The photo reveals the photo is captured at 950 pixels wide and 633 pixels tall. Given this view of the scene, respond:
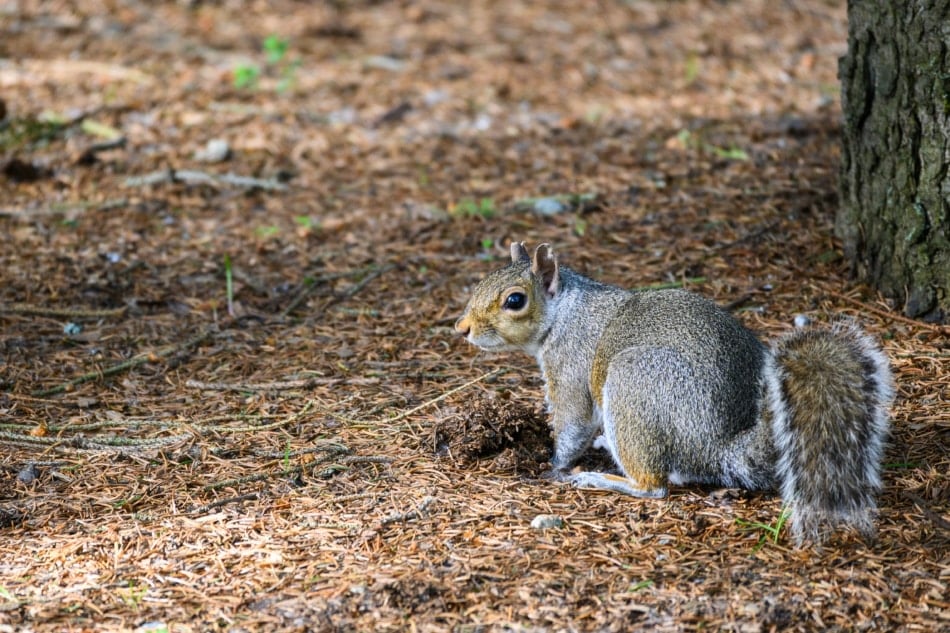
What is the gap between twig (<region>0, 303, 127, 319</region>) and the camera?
190 inches

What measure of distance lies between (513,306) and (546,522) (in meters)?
0.86

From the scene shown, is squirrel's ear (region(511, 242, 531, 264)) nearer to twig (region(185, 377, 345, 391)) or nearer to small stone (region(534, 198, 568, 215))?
twig (region(185, 377, 345, 391))

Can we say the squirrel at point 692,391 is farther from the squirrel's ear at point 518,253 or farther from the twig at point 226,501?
the twig at point 226,501

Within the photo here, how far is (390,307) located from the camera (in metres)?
4.91

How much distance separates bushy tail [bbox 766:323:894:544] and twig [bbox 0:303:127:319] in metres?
3.12

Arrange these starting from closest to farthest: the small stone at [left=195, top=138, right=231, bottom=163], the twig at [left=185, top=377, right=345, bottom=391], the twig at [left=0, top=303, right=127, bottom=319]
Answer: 1. the twig at [left=185, top=377, right=345, bottom=391]
2. the twig at [left=0, top=303, right=127, bottom=319]
3. the small stone at [left=195, top=138, right=231, bottom=163]

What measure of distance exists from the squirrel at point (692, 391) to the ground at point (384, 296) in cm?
13

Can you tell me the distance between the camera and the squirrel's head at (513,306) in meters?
3.69

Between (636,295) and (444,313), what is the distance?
133 centimetres

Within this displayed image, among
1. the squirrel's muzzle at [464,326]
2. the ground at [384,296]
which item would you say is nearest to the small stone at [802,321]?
the ground at [384,296]

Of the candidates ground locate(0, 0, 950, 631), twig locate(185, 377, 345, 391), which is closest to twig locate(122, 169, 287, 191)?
ground locate(0, 0, 950, 631)

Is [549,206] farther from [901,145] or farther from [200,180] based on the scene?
[200,180]

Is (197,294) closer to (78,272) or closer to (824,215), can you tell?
(78,272)

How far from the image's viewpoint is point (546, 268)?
373cm
